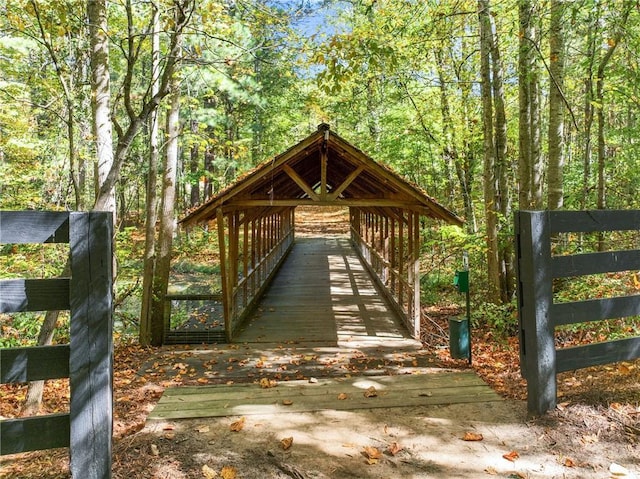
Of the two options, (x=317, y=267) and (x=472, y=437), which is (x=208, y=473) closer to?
(x=472, y=437)

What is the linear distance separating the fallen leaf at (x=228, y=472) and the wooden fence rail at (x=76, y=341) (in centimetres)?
68

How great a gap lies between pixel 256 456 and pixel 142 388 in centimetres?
341

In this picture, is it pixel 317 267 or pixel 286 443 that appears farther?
pixel 317 267

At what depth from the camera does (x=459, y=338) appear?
6.38 metres

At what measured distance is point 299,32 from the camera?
274 inches

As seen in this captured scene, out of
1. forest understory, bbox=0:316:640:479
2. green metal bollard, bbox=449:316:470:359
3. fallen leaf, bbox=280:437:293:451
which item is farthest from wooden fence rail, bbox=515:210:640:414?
green metal bollard, bbox=449:316:470:359

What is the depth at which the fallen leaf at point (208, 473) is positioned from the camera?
2.74 m

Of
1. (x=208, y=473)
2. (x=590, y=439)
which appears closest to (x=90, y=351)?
(x=208, y=473)

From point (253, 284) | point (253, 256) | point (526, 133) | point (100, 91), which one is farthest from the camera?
point (253, 256)

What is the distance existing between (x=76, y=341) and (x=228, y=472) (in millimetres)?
1264

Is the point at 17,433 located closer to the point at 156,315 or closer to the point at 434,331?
the point at 156,315

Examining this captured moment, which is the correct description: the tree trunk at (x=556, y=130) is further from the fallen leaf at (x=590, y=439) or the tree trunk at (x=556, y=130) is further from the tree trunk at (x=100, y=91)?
the tree trunk at (x=100, y=91)

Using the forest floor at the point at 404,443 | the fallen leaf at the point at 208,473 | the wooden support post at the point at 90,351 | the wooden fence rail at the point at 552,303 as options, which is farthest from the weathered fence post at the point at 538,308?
the wooden support post at the point at 90,351

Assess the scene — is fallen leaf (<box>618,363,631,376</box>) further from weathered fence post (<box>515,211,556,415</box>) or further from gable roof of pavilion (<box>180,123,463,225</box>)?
gable roof of pavilion (<box>180,123,463,225</box>)
